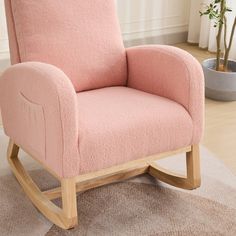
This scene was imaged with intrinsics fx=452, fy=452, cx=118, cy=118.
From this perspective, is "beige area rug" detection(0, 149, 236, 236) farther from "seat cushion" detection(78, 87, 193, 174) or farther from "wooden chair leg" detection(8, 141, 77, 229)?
"seat cushion" detection(78, 87, 193, 174)

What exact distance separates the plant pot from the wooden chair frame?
934 millimetres

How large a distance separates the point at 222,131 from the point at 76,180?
1127mm

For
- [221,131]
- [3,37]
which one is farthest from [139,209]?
[3,37]

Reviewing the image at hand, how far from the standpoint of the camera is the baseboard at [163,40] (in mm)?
3545

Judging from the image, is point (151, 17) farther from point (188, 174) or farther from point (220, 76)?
point (188, 174)

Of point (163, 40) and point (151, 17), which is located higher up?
point (151, 17)

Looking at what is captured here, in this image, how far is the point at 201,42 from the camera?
356 centimetres

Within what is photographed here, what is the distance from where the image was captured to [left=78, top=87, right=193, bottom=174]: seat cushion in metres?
1.41

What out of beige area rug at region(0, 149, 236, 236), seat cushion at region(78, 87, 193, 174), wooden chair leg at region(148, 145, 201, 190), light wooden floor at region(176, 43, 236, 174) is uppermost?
seat cushion at region(78, 87, 193, 174)

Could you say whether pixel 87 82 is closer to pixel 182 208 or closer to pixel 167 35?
pixel 182 208

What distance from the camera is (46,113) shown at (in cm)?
139

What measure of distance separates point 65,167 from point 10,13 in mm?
661

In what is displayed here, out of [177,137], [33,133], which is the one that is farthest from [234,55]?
[33,133]

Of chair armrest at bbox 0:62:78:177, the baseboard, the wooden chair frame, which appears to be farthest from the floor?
the baseboard
